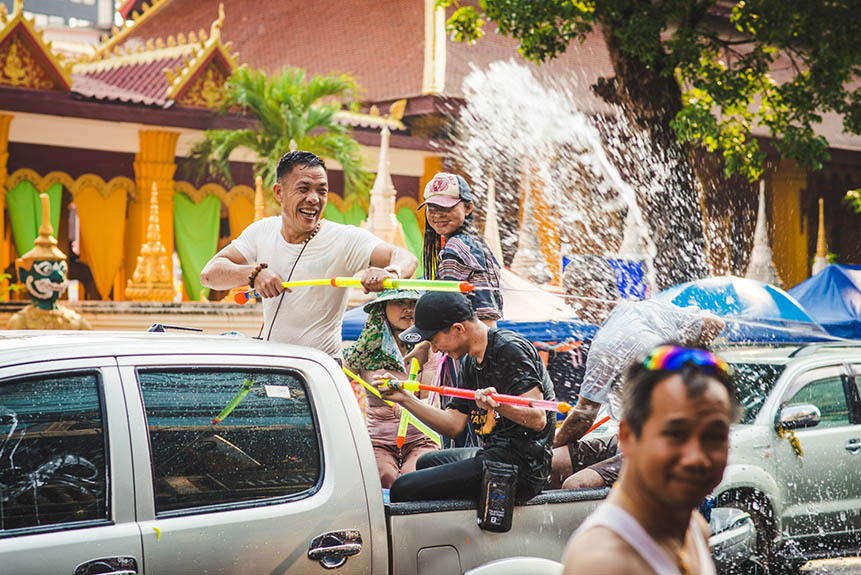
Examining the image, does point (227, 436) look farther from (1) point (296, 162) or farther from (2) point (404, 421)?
(1) point (296, 162)

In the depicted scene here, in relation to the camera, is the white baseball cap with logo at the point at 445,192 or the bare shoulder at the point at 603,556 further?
the white baseball cap with logo at the point at 445,192

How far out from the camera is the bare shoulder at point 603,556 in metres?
1.75

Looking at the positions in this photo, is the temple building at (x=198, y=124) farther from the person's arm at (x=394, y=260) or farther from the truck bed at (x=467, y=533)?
the truck bed at (x=467, y=533)

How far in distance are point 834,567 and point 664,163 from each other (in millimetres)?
7200

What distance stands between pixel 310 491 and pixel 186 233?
15.4 metres

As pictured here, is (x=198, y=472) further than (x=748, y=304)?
No

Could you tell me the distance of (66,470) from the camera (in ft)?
9.83

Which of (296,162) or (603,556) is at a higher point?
(296,162)

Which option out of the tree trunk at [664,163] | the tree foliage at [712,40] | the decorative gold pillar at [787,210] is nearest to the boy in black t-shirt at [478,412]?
the tree foliage at [712,40]

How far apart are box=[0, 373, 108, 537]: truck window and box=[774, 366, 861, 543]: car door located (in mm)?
5271

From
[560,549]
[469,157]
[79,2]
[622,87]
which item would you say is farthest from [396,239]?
[79,2]

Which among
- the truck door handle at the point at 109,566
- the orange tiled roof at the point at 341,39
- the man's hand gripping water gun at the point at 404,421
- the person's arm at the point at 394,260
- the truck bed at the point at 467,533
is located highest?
the orange tiled roof at the point at 341,39

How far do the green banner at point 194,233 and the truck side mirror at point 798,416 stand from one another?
40.6ft

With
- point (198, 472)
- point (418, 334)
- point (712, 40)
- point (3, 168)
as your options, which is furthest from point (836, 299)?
point (198, 472)
